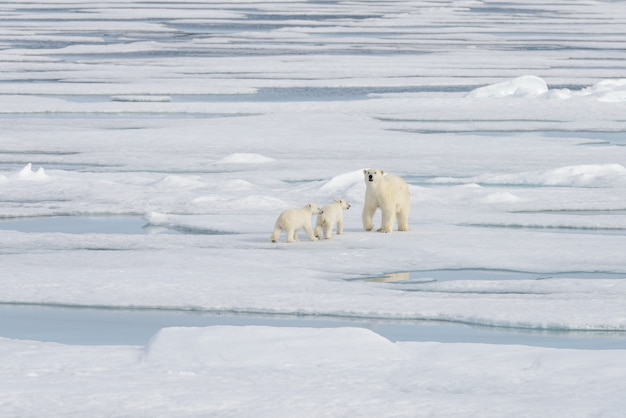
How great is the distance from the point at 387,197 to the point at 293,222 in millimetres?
549

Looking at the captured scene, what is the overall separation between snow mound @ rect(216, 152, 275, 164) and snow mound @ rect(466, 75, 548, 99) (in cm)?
547

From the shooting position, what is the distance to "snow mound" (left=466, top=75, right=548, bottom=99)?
1609cm

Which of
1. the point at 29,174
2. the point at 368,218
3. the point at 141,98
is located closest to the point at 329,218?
the point at 368,218

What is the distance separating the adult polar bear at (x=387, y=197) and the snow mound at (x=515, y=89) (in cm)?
853

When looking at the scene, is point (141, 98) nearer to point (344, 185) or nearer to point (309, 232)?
point (344, 185)

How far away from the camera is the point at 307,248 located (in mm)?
7211

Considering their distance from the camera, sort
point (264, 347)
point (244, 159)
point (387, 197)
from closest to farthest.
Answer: point (264, 347) → point (387, 197) → point (244, 159)

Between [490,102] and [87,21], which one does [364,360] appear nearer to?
[490,102]

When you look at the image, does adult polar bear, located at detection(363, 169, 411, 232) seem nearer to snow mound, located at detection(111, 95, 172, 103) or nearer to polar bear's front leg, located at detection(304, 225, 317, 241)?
polar bear's front leg, located at detection(304, 225, 317, 241)

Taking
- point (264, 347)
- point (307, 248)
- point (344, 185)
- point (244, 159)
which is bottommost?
point (264, 347)

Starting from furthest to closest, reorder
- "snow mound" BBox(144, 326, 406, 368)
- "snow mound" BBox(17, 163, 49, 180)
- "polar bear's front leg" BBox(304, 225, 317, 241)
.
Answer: "snow mound" BBox(17, 163, 49, 180), "polar bear's front leg" BBox(304, 225, 317, 241), "snow mound" BBox(144, 326, 406, 368)

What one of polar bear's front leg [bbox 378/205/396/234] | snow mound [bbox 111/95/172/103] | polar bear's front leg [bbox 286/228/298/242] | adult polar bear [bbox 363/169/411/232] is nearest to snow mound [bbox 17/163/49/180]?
polar bear's front leg [bbox 286/228/298/242]

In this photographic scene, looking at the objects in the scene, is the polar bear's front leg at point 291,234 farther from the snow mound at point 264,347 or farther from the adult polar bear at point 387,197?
the snow mound at point 264,347

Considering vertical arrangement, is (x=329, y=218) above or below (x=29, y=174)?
below
